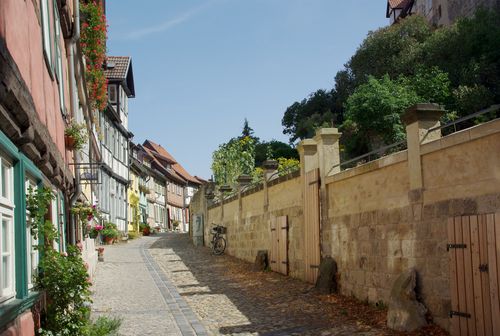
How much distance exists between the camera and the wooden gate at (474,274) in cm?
646

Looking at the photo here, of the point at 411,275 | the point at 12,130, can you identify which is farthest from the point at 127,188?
the point at 12,130

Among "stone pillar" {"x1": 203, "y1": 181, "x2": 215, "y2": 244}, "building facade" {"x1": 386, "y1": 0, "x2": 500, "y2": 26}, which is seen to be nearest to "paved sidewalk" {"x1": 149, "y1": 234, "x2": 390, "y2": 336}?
"stone pillar" {"x1": 203, "y1": 181, "x2": 215, "y2": 244}

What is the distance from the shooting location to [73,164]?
10258 millimetres

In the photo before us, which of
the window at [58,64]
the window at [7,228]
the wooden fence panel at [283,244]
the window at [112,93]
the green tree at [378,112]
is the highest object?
the window at [112,93]

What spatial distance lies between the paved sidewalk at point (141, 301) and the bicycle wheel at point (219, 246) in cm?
405

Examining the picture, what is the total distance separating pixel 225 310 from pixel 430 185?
13.3 feet

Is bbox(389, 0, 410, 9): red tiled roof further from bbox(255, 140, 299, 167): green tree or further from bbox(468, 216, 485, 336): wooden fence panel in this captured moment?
bbox(468, 216, 485, 336): wooden fence panel

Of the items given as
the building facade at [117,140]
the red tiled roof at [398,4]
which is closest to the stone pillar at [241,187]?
the building facade at [117,140]

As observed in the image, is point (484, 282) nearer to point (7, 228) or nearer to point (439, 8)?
point (7, 228)

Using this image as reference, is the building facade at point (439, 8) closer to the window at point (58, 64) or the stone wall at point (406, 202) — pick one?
the stone wall at point (406, 202)

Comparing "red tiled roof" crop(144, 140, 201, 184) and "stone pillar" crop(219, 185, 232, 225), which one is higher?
"red tiled roof" crop(144, 140, 201, 184)

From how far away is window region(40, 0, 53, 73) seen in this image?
6999mm

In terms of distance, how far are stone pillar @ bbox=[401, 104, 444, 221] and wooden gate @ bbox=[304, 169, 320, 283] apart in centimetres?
405

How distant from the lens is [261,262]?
632 inches
